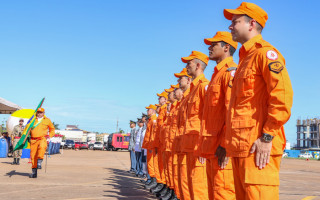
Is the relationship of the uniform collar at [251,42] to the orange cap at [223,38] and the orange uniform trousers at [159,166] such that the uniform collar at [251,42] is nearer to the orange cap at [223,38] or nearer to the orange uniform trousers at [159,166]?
the orange cap at [223,38]

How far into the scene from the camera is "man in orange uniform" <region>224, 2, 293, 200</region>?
260 cm

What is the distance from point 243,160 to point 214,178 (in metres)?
0.84

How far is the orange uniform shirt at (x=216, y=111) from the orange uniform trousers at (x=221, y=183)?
0.15 m

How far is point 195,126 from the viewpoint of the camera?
4645 millimetres

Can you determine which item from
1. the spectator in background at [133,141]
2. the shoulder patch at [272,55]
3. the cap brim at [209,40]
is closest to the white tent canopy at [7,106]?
the spectator in background at [133,141]

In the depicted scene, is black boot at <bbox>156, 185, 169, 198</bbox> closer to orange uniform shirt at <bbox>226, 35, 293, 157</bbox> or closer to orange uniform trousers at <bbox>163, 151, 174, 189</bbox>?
orange uniform trousers at <bbox>163, 151, 174, 189</bbox>

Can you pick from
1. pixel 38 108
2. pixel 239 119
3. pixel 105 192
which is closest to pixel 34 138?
pixel 38 108

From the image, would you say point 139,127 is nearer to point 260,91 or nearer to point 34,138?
point 34,138

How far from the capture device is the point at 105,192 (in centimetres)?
806

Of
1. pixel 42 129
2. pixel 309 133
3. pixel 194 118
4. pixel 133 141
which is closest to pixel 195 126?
pixel 194 118

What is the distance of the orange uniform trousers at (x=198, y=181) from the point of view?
419cm

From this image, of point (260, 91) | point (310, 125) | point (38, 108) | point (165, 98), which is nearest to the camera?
point (260, 91)

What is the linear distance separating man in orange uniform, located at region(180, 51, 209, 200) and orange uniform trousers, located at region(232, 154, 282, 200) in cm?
143

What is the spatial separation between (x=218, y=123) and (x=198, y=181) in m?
0.86
